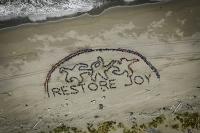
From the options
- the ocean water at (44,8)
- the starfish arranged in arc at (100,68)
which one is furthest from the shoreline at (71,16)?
the starfish arranged in arc at (100,68)

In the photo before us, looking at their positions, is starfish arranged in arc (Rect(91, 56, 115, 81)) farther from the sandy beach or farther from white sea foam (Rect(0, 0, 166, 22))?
white sea foam (Rect(0, 0, 166, 22))

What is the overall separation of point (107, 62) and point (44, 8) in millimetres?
1008

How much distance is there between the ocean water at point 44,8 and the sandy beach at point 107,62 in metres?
0.08

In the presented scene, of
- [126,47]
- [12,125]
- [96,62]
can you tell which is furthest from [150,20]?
[12,125]

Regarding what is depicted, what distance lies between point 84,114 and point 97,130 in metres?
0.26

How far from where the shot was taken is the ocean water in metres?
4.24

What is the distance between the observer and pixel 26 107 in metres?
4.64

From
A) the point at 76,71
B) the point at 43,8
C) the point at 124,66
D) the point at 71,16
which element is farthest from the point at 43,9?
the point at 124,66

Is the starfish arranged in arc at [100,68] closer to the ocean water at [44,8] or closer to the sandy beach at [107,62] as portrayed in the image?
the sandy beach at [107,62]

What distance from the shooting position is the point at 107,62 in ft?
14.9

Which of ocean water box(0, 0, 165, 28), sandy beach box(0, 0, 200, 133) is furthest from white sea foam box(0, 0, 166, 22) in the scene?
sandy beach box(0, 0, 200, 133)

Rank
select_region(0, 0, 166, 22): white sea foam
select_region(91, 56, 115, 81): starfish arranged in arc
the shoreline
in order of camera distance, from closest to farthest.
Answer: select_region(0, 0, 166, 22): white sea foam, the shoreline, select_region(91, 56, 115, 81): starfish arranged in arc

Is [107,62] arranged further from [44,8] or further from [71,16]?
[44,8]

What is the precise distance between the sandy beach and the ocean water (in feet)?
0.25
